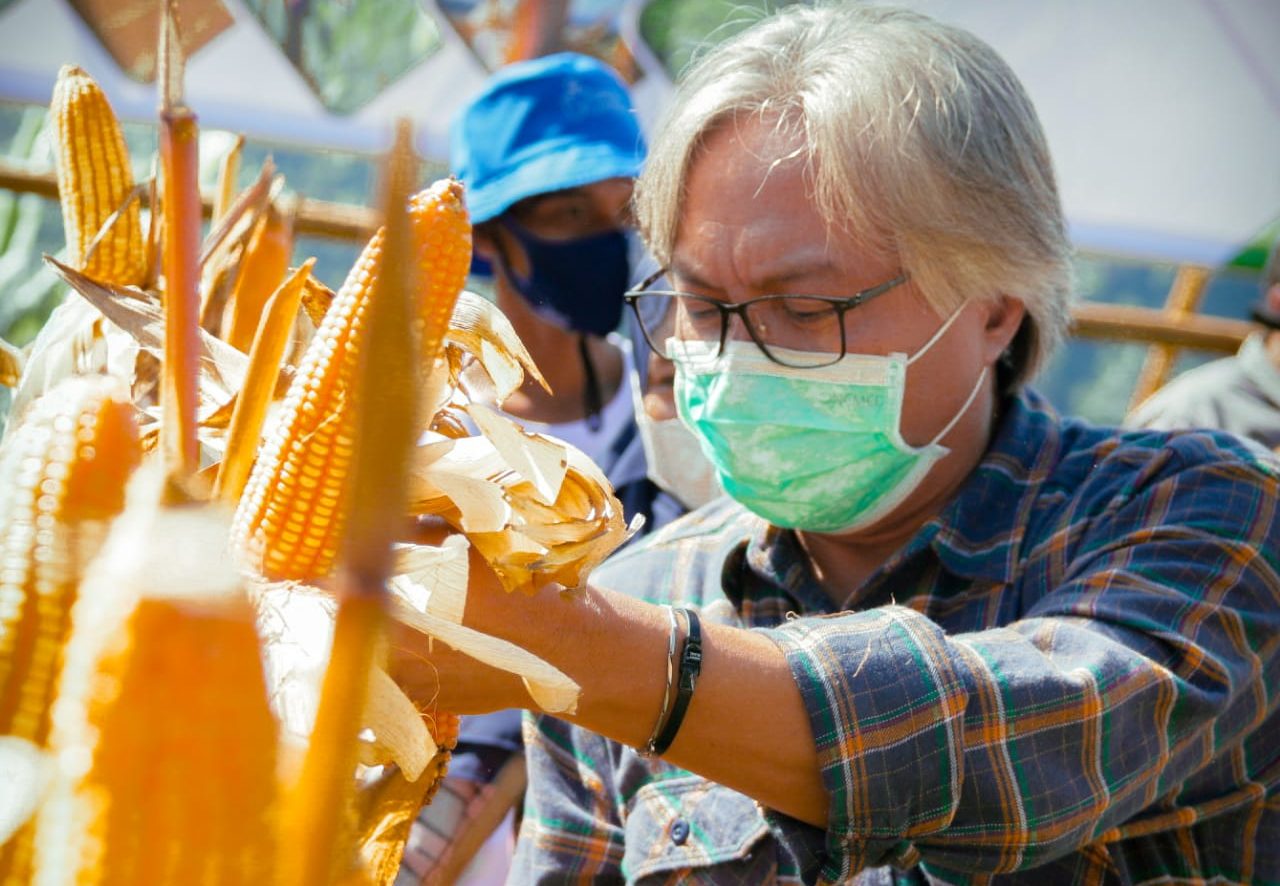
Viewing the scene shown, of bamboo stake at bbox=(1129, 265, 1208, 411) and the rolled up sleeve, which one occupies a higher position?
the rolled up sleeve

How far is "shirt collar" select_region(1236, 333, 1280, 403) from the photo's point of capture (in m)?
3.16

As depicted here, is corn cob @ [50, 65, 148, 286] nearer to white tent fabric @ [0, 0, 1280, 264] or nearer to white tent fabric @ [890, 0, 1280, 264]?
white tent fabric @ [0, 0, 1280, 264]

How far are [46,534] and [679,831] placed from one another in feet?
3.17

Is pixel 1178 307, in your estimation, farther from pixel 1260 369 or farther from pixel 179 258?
pixel 179 258

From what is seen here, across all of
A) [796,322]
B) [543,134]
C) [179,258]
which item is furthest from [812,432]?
[543,134]

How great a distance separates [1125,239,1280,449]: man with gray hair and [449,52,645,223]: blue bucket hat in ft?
5.48

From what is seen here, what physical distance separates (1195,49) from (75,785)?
12.1ft

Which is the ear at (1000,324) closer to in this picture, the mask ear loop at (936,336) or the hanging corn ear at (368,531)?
the mask ear loop at (936,336)

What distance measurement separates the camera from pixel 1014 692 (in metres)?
1.03

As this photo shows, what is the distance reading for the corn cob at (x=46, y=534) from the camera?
44 cm

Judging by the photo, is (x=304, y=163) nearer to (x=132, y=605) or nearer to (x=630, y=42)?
(x=630, y=42)

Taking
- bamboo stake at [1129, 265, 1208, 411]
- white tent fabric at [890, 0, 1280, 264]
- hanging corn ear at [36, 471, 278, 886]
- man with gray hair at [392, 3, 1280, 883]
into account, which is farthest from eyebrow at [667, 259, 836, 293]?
bamboo stake at [1129, 265, 1208, 411]

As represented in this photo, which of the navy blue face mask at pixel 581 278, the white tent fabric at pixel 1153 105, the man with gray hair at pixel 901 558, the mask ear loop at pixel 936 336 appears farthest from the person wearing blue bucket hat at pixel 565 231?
the white tent fabric at pixel 1153 105

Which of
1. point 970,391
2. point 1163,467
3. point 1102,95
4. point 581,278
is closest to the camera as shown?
point 1163,467
